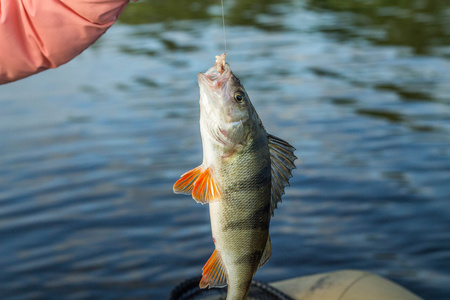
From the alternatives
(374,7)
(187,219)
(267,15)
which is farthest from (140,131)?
(374,7)

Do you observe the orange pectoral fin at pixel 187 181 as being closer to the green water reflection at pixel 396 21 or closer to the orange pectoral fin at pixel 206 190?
the orange pectoral fin at pixel 206 190

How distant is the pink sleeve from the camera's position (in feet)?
8.09

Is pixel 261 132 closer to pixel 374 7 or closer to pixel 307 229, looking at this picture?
pixel 307 229

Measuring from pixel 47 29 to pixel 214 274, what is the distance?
1291 mm

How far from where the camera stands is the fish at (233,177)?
2713mm

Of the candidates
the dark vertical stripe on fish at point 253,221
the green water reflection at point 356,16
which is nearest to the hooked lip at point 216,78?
the dark vertical stripe on fish at point 253,221

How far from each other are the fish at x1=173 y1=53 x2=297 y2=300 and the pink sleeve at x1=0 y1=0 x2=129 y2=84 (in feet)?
1.68

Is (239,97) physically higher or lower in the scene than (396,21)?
higher

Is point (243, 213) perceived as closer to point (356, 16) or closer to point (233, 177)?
point (233, 177)

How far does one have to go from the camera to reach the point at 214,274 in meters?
2.89

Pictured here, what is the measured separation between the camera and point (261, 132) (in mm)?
2766

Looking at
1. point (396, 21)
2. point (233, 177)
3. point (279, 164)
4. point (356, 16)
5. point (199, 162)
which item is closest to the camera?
point (233, 177)

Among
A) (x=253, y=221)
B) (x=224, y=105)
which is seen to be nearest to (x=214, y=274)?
(x=253, y=221)

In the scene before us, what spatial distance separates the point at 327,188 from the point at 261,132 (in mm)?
5191
